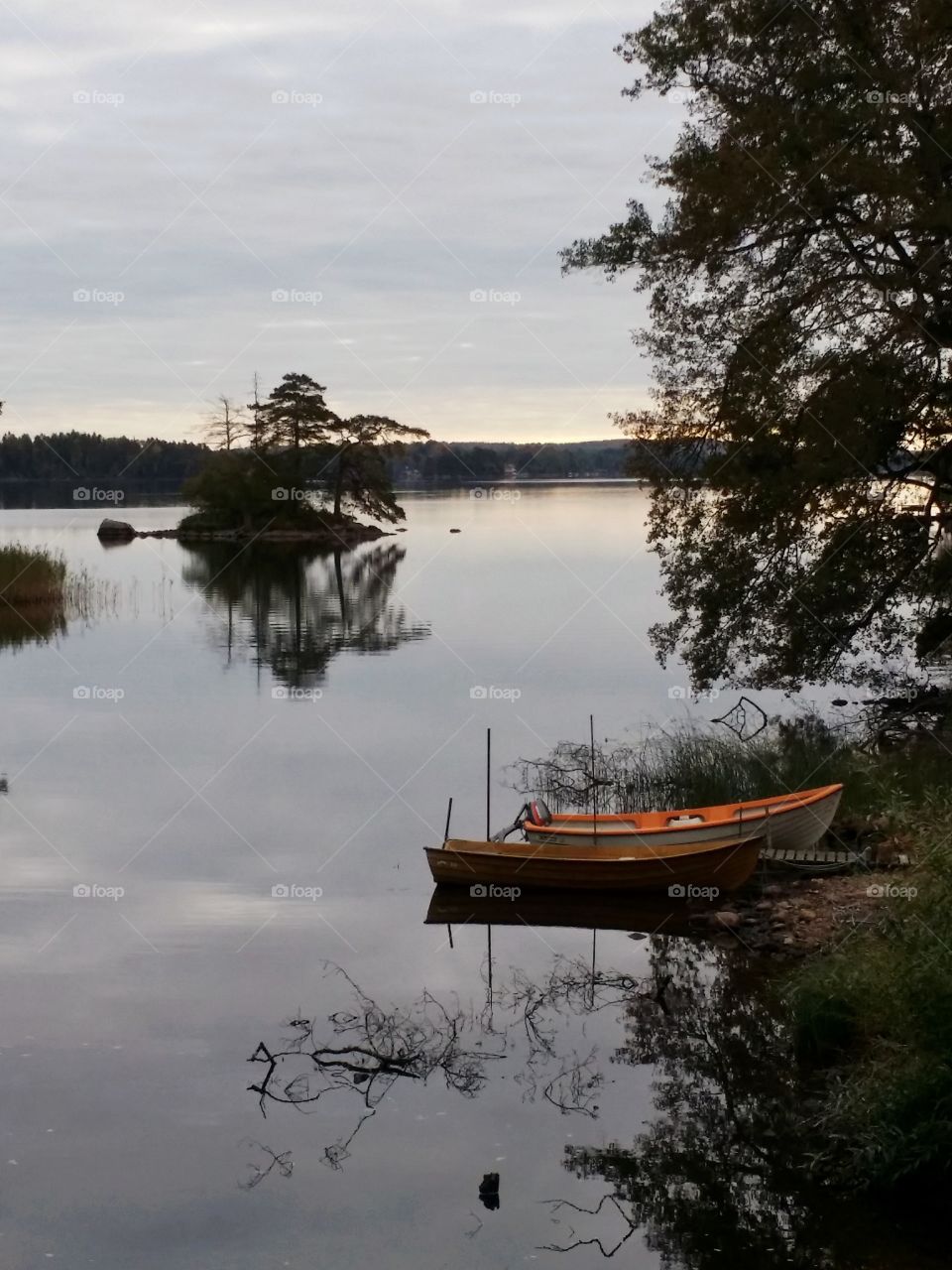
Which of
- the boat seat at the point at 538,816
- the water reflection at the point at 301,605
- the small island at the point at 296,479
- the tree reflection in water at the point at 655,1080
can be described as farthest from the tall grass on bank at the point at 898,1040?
the small island at the point at 296,479

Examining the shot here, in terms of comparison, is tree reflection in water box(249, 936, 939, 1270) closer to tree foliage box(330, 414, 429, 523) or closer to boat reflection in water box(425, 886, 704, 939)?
boat reflection in water box(425, 886, 704, 939)

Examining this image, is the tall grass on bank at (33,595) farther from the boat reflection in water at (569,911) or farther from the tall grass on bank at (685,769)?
the boat reflection in water at (569,911)

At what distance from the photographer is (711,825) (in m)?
18.2

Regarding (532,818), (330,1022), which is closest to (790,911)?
(532,818)

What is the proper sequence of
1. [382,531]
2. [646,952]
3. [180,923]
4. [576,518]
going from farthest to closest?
[576,518] → [382,531] → [180,923] → [646,952]

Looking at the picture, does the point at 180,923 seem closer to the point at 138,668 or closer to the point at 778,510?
the point at 778,510

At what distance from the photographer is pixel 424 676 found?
38.1 meters

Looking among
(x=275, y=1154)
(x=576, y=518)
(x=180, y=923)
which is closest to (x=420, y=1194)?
(x=275, y=1154)

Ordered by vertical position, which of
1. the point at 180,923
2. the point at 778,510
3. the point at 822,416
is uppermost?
the point at 822,416

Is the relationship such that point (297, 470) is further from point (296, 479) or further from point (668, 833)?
point (668, 833)

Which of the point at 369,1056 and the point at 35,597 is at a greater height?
the point at 35,597

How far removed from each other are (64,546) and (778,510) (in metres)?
71.7

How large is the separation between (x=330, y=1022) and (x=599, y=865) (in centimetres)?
480

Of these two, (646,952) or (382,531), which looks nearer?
(646,952)
